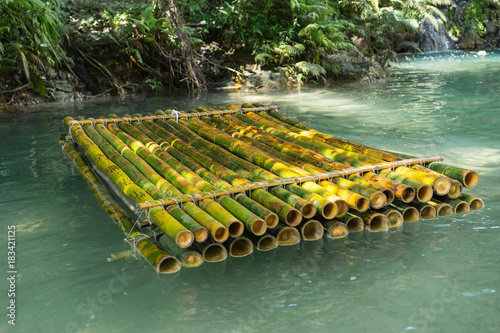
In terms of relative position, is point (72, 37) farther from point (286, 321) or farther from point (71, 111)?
point (286, 321)

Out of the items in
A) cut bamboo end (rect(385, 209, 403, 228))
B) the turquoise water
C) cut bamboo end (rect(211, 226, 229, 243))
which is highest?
cut bamboo end (rect(211, 226, 229, 243))

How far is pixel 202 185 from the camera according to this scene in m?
4.01

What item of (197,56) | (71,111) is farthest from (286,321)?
(197,56)

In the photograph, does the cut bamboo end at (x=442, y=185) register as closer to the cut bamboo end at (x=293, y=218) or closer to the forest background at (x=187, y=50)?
the cut bamboo end at (x=293, y=218)

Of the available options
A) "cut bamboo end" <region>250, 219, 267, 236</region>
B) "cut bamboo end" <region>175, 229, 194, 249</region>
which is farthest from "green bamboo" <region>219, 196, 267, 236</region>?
"cut bamboo end" <region>175, 229, 194, 249</region>

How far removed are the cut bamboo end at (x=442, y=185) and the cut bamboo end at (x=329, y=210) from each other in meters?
0.84

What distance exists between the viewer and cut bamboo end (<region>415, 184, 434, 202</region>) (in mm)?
3758

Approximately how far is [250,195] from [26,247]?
1.70m

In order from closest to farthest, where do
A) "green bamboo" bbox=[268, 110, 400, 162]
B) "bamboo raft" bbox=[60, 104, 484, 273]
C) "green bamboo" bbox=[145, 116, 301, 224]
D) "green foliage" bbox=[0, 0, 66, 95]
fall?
"bamboo raft" bbox=[60, 104, 484, 273]
"green bamboo" bbox=[145, 116, 301, 224]
"green bamboo" bbox=[268, 110, 400, 162]
"green foliage" bbox=[0, 0, 66, 95]

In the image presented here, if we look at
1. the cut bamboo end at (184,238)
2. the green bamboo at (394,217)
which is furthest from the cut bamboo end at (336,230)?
the cut bamboo end at (184,238)

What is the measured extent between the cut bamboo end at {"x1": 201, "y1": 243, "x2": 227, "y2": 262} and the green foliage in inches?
273

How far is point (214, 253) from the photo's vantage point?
3.33m

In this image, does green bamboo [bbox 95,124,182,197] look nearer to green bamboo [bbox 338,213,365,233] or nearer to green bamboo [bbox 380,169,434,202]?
green bamboo [bbox 338,213,365,233]

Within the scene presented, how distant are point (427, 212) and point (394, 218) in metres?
0.30
